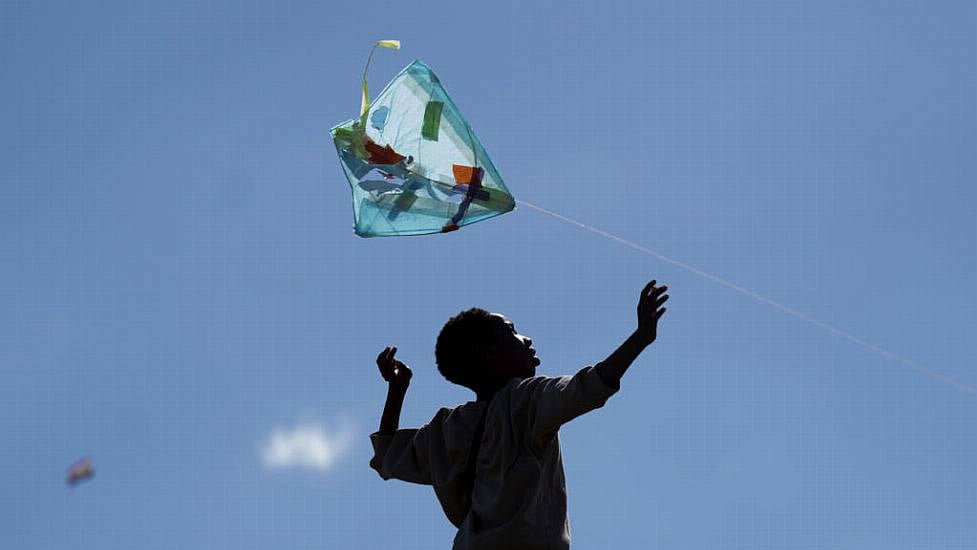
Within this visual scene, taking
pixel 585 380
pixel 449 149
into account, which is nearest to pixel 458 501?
pixel 585 380

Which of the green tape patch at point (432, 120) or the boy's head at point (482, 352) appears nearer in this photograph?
the boy's head at point (482, 352)

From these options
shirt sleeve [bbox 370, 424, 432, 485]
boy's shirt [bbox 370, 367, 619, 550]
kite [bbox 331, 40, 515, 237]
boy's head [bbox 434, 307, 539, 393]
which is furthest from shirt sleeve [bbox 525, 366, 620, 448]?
kite [bbox 331, 40, 515, 237]

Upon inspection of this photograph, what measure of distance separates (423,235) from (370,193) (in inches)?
18.3

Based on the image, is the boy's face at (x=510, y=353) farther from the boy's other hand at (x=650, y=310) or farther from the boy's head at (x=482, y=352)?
the boy's other hand at (x=650, y=310)

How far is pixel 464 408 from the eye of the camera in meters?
6.51

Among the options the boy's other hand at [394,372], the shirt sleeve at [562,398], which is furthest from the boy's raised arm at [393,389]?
the shirt sleeve at [562,398]

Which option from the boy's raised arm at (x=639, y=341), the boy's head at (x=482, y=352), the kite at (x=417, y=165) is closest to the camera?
the boy's raised arm at (x=639, y=341)

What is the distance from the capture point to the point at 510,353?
6559mm

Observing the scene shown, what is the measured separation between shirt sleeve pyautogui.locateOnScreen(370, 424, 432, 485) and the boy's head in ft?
1.18

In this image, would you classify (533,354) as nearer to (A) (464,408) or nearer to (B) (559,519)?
(A) (464,408)

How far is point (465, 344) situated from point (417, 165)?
4.34 feet

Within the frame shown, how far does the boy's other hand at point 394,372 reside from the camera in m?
6.88

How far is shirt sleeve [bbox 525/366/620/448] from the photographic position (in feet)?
18.3

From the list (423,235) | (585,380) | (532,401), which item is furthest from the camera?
(423,235)
